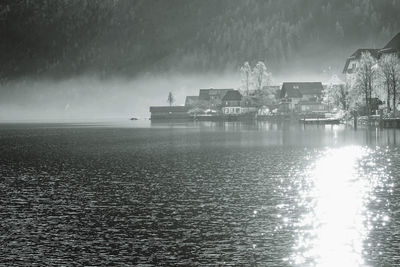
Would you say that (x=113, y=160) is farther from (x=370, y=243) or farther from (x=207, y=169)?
(x=370, y=243)

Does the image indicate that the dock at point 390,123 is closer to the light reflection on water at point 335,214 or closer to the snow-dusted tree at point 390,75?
the snow-dusted tree at point 390,75

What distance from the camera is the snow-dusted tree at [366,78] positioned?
14599 centimetres

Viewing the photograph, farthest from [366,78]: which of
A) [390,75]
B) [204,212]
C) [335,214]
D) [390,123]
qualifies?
[204,212]

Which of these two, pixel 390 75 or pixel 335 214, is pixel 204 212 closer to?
pixel 335 214

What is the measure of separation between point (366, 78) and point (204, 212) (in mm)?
116411

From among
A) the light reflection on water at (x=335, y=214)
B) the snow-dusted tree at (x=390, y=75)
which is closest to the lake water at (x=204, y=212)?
the light reflection on water at (x=335, y=214)

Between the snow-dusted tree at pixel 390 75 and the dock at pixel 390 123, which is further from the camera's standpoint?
the snow-dusted tree at pixel 390 75

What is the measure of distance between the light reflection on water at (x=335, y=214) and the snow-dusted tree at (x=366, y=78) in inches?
3357

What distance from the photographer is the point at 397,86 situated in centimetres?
14300

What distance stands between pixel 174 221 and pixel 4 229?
1092 cm

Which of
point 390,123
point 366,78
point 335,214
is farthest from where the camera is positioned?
point 366,78

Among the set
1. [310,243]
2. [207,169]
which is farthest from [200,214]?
[207,169]

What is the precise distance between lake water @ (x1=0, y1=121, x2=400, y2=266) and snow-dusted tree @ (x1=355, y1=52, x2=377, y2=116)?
76746 mm

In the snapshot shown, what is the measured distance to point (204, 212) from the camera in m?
39.1
